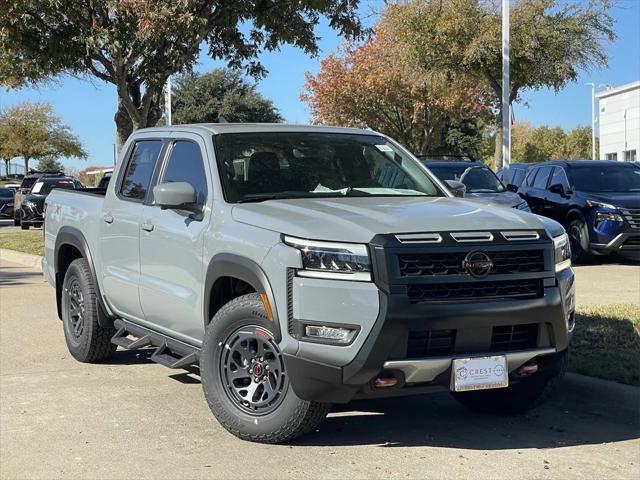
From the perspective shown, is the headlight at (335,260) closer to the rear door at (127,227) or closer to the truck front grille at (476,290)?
the truck front grille at (476,290)

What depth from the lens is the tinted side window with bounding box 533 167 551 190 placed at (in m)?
15.4

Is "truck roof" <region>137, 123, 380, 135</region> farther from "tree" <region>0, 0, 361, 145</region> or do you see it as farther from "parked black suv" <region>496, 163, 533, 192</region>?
"parked black suv" <region>496, 163, 533, 192</region>

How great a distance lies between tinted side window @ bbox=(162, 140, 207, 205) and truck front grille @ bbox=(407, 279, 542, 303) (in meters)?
1.75

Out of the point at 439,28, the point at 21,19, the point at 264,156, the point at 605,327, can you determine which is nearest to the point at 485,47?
the point at 439,28

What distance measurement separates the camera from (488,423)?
5.41m

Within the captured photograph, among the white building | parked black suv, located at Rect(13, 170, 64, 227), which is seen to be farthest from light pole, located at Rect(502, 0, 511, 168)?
the white building

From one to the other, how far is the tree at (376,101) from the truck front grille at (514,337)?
33.1 meters

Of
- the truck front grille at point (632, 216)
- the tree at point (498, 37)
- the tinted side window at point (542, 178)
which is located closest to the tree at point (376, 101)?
the tree at point (498, 37)

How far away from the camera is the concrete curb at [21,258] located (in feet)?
50.1

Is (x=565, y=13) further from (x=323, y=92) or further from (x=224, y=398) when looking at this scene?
(x=224, y=398)

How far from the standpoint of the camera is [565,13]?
82.7ft

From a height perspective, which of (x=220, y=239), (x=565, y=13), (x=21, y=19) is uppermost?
(x=565, y=13)

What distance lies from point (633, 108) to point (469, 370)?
61.8m

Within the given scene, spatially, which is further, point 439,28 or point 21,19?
point 439,28
